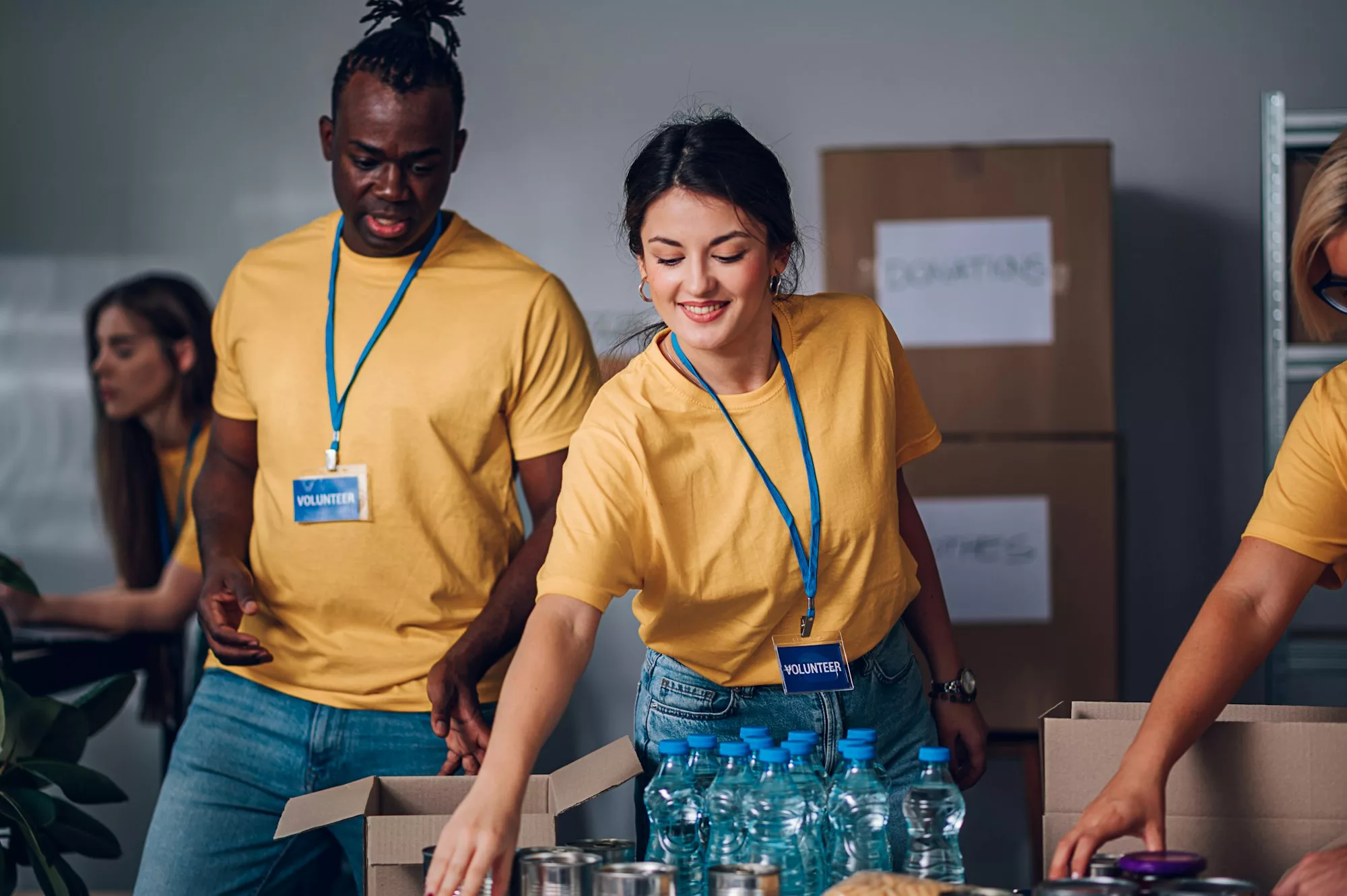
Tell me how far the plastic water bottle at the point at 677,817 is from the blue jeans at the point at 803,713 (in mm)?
165

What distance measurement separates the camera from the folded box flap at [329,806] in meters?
1.28

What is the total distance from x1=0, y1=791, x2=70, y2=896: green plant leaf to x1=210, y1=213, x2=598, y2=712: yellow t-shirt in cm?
46

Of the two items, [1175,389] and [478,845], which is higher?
[1175,389]

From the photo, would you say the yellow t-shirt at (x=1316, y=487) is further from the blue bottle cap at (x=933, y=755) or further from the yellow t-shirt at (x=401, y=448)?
the yellow t-shirt at (x=401, y=448)

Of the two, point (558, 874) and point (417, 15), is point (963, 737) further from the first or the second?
point (417, 15)

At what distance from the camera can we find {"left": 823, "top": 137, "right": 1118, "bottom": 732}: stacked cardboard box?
8.80 ft

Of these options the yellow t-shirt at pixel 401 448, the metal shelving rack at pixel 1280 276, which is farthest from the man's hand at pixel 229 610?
the metal shelving rack at pixel 1280 276

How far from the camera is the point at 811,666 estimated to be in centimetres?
148

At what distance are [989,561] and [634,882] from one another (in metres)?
1.80

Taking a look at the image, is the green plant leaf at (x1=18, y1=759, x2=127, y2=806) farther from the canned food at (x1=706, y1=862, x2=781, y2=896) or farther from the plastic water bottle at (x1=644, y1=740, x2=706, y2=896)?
the canned food at (x1=706, y1=862, x2=781, y2=896)

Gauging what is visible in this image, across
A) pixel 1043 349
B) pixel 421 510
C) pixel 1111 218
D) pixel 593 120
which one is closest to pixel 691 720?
pixel 421 510

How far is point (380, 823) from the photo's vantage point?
1.21m

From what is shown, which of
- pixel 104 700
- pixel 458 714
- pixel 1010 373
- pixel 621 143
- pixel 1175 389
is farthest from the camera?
pixel 621 143

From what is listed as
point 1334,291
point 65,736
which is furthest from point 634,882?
point 65,736
